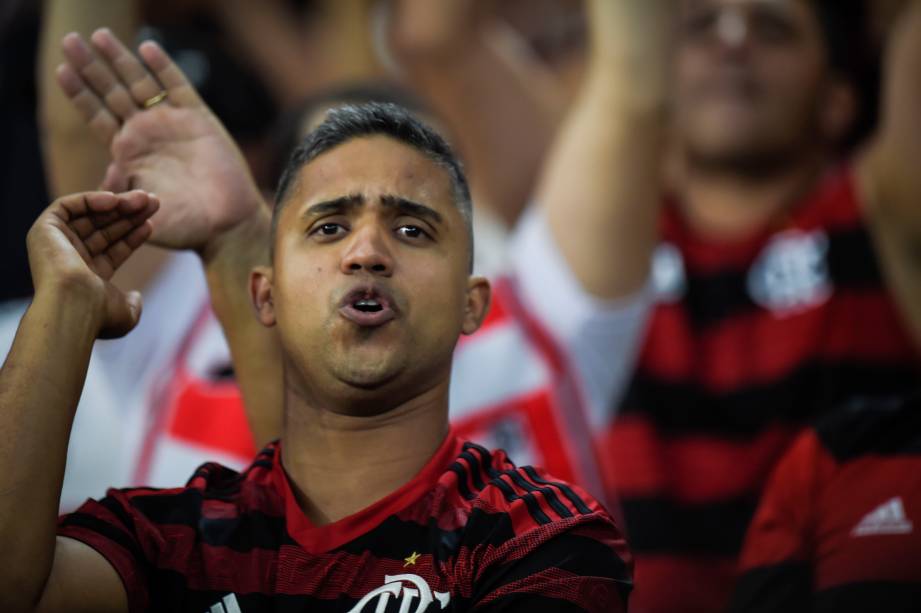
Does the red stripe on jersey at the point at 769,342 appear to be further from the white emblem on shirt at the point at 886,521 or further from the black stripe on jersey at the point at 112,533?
the black stripe on jersey at the point at 112,533

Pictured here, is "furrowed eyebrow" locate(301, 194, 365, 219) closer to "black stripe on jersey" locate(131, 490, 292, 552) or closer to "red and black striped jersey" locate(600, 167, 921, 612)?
"black stripe on jersey" locate(131, 490, 292, 552)

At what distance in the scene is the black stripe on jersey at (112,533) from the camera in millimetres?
1504

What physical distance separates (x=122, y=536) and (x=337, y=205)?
0.44 meters

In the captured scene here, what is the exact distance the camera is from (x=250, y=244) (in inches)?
72.8

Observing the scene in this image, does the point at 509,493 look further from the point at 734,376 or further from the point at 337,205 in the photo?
the point at 734,376

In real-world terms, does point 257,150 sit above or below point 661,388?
above

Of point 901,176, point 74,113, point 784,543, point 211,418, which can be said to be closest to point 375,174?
point 784,543

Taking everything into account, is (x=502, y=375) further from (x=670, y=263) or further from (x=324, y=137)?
(x=324, y=137)

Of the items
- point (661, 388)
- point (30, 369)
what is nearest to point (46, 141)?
point (30, 369)

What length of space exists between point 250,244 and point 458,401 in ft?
2.50

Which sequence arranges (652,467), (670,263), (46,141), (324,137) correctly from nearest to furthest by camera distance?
1. (324,137)
2. (46,141)
3. (652,467)
4. (670,263)

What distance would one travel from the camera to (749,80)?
2938mm

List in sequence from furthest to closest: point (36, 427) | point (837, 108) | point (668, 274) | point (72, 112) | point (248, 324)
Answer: point (837, 108) → point (668, 274) → point (72, 112) → point (248, 324) → point (36, 427)

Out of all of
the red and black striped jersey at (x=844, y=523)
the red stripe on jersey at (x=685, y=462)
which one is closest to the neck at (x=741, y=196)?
the red stripe on jersey at (x=685, y=462)
